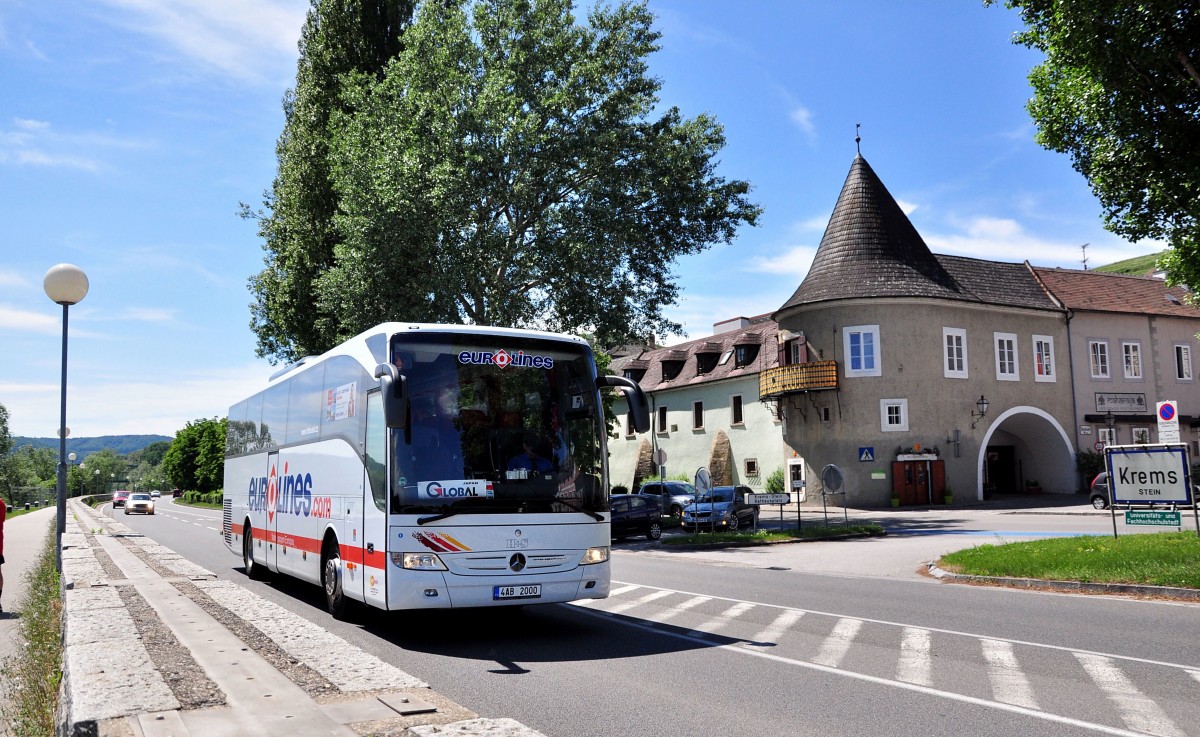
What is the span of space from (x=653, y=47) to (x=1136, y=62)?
642 inches

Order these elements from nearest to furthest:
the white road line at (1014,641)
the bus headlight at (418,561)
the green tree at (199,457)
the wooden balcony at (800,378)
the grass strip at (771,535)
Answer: the white road line at (1014,641) → the bus headlight at (418,561) → the grass strip at (771,535) → the wooden balcony at (800,378) → the green tree at (199,457)

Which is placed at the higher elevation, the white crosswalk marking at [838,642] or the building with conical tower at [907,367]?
the building with conical tower at [907,367]

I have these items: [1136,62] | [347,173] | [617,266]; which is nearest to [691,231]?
[617,266]

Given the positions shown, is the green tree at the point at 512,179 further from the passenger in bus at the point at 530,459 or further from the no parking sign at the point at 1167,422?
the passenger in bus at the point at 530,459

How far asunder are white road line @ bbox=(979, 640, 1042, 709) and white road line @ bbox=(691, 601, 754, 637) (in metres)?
2.81

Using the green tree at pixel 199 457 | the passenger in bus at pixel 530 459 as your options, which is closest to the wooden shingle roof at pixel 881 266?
the passenger in bus at pixel 530 459

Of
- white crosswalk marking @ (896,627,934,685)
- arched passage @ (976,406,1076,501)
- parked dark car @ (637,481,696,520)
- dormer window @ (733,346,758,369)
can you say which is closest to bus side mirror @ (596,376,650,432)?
white crosswalk marking @ (896,627,934,685)

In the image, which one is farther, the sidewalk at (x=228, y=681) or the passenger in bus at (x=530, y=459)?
the passenger in bus at (x=530, y=459)

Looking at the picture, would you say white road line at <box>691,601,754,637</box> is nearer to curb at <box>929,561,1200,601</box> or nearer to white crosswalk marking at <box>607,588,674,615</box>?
white crosswalk marking at <box>607,588,674,615</box>

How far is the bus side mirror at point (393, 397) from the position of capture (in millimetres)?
8922

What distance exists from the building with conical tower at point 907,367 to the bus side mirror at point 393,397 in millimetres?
32941

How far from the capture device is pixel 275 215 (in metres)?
37.8

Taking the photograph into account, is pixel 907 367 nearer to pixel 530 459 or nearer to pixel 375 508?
pixel 530 459

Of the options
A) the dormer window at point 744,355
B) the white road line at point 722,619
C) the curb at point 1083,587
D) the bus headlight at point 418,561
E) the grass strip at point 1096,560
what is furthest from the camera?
the dormer window at point 744,355
